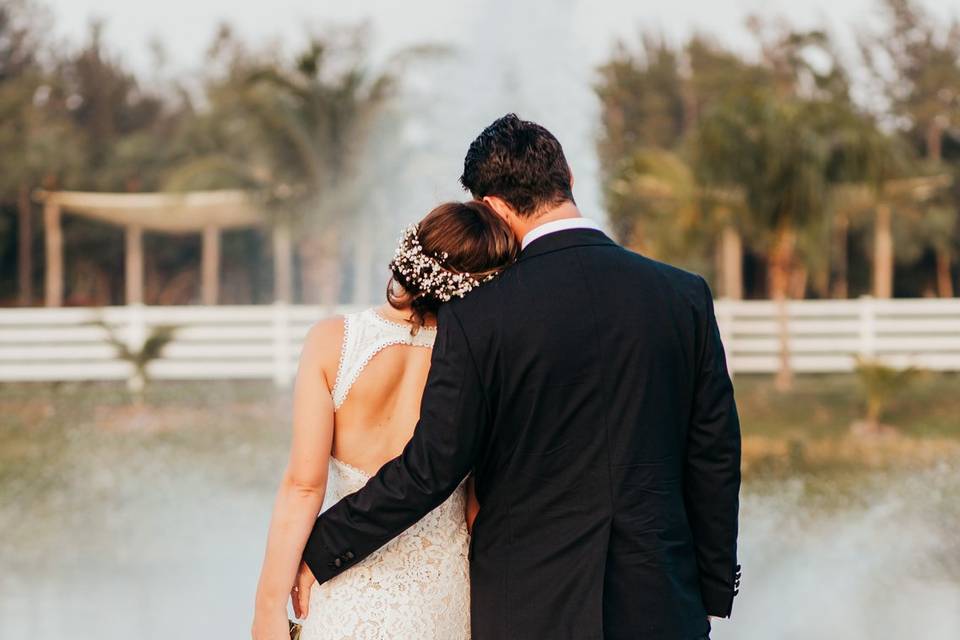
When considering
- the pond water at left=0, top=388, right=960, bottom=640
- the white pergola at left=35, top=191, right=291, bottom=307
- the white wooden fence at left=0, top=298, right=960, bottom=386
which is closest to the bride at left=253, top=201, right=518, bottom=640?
the pond water at left=0, top=388, right=960, bottom=640

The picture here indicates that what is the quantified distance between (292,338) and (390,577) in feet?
42.2

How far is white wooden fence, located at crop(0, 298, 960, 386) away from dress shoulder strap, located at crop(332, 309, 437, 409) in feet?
41.4

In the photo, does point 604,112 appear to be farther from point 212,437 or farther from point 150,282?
point 212,437

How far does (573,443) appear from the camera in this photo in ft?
5.96

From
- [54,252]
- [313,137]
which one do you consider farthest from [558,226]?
[54,252]

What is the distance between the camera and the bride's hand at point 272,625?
1928 mm

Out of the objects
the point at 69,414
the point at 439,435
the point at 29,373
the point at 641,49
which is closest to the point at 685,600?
the point at 439,435

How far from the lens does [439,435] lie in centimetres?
180

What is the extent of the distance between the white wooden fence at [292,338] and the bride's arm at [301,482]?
12649mm

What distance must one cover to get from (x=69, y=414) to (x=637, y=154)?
7370 millimetres

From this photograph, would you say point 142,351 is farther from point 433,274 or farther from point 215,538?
point 433,274

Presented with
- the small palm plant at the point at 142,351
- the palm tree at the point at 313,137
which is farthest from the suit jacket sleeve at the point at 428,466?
the small palm plant at the point at 142,351

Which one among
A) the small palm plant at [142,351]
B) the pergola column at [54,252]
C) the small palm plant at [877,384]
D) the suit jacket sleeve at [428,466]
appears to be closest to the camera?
the suit jacket sleeve at [428,466]

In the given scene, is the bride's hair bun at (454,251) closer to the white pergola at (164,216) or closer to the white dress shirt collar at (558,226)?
the white dress shirt collar at (558,226)
